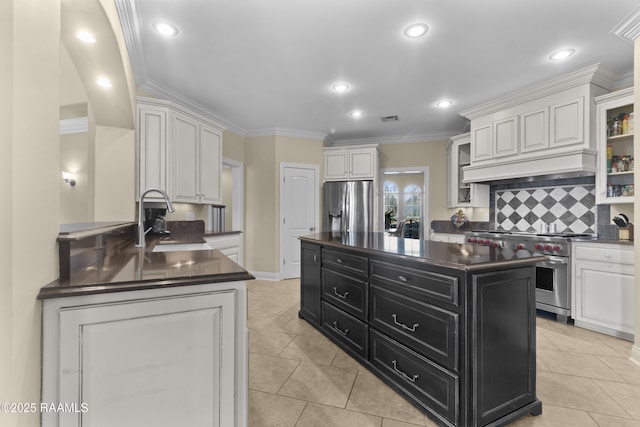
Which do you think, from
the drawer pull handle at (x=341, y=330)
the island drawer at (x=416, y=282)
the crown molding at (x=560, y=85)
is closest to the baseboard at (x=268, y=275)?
the drawer pull handle at (x=341, y=330)

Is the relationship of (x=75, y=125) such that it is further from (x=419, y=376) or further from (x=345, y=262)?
(x=419, y=376)

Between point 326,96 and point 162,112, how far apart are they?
190 cm

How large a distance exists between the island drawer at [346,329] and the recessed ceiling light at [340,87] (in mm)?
2382

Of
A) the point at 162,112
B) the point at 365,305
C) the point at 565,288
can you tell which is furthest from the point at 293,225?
the point at 565,288

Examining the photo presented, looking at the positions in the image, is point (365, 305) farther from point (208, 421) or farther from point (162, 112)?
point (162, 112)

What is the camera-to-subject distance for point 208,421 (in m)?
1.10

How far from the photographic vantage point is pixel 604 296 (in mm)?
2754

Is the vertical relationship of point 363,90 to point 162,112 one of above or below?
above

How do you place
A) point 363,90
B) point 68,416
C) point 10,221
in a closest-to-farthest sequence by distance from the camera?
point 10,221
point 68,416
point 363,90

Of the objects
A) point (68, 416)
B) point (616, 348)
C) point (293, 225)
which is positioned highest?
point (293, 225)

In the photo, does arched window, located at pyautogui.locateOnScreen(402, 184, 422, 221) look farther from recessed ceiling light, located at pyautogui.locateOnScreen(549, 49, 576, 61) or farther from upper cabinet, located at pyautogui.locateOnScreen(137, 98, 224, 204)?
upper cabinet, located at pyautogui.locateOnScreen(137, 98, 224, 204)

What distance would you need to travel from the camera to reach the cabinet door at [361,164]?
5.14 m

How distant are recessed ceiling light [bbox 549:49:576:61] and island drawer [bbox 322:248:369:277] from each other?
2591 millimetres

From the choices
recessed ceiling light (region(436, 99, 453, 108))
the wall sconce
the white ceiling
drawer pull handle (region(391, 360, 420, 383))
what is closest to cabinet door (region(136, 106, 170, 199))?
the white ceiling
